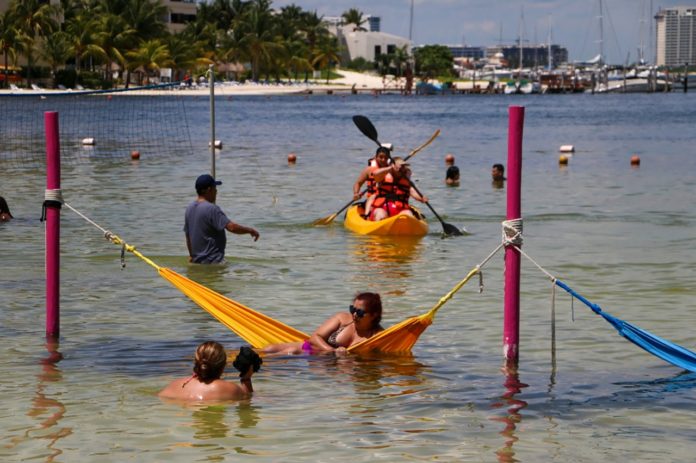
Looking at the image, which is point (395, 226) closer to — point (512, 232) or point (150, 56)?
point (512, 232)

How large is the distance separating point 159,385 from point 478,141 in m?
46.9

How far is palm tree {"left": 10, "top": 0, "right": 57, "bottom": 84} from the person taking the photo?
107562 mm

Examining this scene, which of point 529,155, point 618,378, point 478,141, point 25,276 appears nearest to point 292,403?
point 618,378

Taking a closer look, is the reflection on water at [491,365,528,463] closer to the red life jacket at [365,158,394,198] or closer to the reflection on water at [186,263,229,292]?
the reflection on water at [186,263,229,292]

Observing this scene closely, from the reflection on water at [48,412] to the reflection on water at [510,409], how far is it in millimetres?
3163

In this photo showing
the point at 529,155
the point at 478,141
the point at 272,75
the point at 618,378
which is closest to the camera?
the point at 618,378

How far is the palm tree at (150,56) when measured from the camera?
114m

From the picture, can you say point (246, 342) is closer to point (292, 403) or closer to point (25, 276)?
point (292, 403)

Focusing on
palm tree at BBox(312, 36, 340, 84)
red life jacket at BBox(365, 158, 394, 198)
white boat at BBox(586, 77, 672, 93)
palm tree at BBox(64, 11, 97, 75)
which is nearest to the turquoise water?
red life jacket at BBox(365, 158, 394, 198)

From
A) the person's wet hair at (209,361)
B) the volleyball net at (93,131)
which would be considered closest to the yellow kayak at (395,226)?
the volleyball net at (93,131)

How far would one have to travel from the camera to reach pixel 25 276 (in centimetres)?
1645

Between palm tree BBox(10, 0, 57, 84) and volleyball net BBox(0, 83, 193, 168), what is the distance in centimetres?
961

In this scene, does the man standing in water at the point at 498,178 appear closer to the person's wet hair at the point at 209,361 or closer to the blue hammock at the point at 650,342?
the blue hammock at the point at 650,342

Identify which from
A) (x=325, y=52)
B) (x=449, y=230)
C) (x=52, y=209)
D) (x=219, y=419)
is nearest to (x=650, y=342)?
(x=219, y=419)
